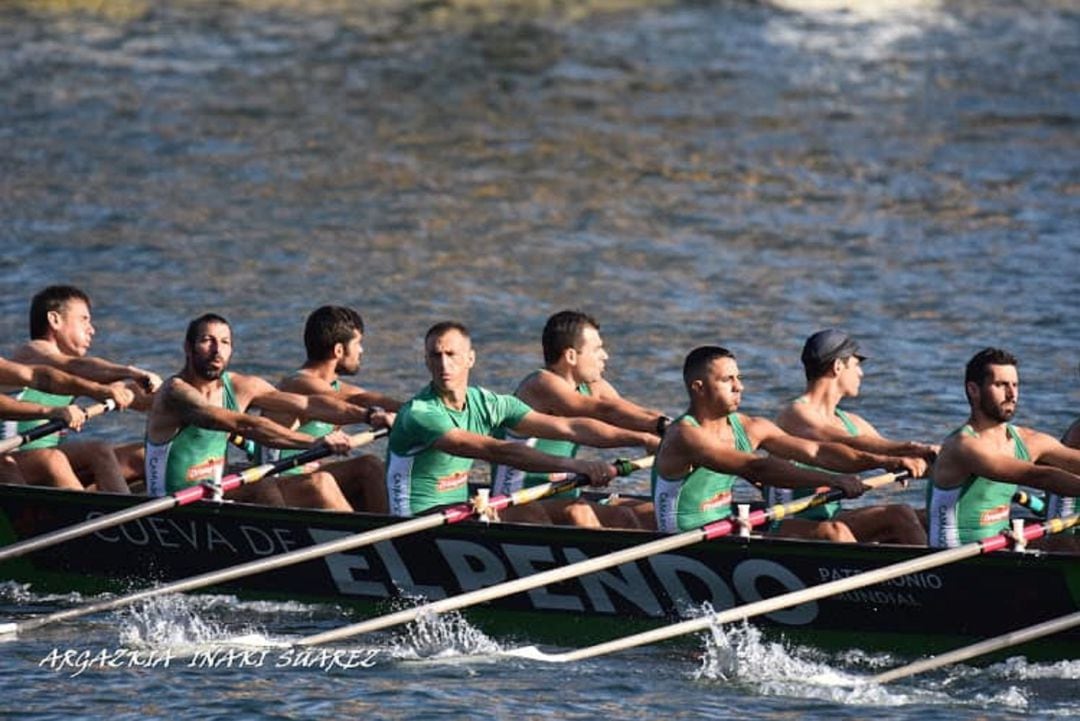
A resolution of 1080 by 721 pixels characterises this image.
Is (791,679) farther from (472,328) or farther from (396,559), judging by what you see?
(472,328)

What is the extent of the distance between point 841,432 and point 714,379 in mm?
1268

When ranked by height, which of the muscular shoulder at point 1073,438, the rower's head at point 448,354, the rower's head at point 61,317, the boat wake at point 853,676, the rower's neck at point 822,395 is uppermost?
the rower's head at point 61,317

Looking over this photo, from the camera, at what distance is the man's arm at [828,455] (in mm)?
15805

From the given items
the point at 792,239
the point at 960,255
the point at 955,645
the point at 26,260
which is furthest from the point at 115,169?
the point at 955,645

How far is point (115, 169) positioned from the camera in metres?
36.5

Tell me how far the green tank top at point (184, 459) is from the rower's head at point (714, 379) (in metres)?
3.47

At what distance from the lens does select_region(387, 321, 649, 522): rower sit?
51.9 ft

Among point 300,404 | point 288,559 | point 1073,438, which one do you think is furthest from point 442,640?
point 1073,438

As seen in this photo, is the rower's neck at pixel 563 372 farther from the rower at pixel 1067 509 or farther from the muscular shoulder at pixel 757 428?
the rower at pixel 1067 509

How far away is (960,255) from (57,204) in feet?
41.4

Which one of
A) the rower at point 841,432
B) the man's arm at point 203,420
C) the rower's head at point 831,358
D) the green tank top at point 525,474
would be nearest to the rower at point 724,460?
the rower at point 841,432

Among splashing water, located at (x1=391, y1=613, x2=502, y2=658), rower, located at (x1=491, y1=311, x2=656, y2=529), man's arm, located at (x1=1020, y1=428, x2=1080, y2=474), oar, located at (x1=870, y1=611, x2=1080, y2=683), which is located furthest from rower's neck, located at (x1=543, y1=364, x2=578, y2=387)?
oar, located at (x1=870, y1=611, x2=1080, y2=683)

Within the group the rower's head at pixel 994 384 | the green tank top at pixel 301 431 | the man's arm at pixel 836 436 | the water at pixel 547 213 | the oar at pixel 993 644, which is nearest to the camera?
the oar at pixel 993 644

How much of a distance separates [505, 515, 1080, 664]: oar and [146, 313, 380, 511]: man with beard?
8.41ft
